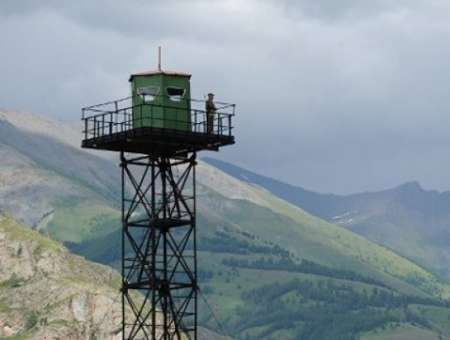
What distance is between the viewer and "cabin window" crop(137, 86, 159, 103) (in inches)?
2953

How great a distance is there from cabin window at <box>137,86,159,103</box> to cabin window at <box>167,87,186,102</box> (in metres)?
0.70

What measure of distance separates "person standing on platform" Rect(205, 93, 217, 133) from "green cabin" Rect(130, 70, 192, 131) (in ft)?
3.93

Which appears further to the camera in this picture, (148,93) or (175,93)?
(175,93)

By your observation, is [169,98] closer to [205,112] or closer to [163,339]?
[205,112]

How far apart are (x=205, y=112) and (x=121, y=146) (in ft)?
15.9

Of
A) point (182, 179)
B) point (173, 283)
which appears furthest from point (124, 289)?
point (182, 179)

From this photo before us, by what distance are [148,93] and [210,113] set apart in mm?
3786

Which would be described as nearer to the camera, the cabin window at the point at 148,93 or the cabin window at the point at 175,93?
the cabin window at the point at 148,93

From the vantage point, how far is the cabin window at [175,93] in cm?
7512

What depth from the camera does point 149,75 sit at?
75375 mm

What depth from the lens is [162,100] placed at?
246ft

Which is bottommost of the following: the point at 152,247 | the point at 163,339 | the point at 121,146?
the point at 163,339

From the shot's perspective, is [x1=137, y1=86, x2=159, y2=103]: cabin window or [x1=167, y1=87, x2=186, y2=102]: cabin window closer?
[x1=137, y1=86, x2=159, y2=103]: cabin window

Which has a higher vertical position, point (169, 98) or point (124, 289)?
point (169, 98)
